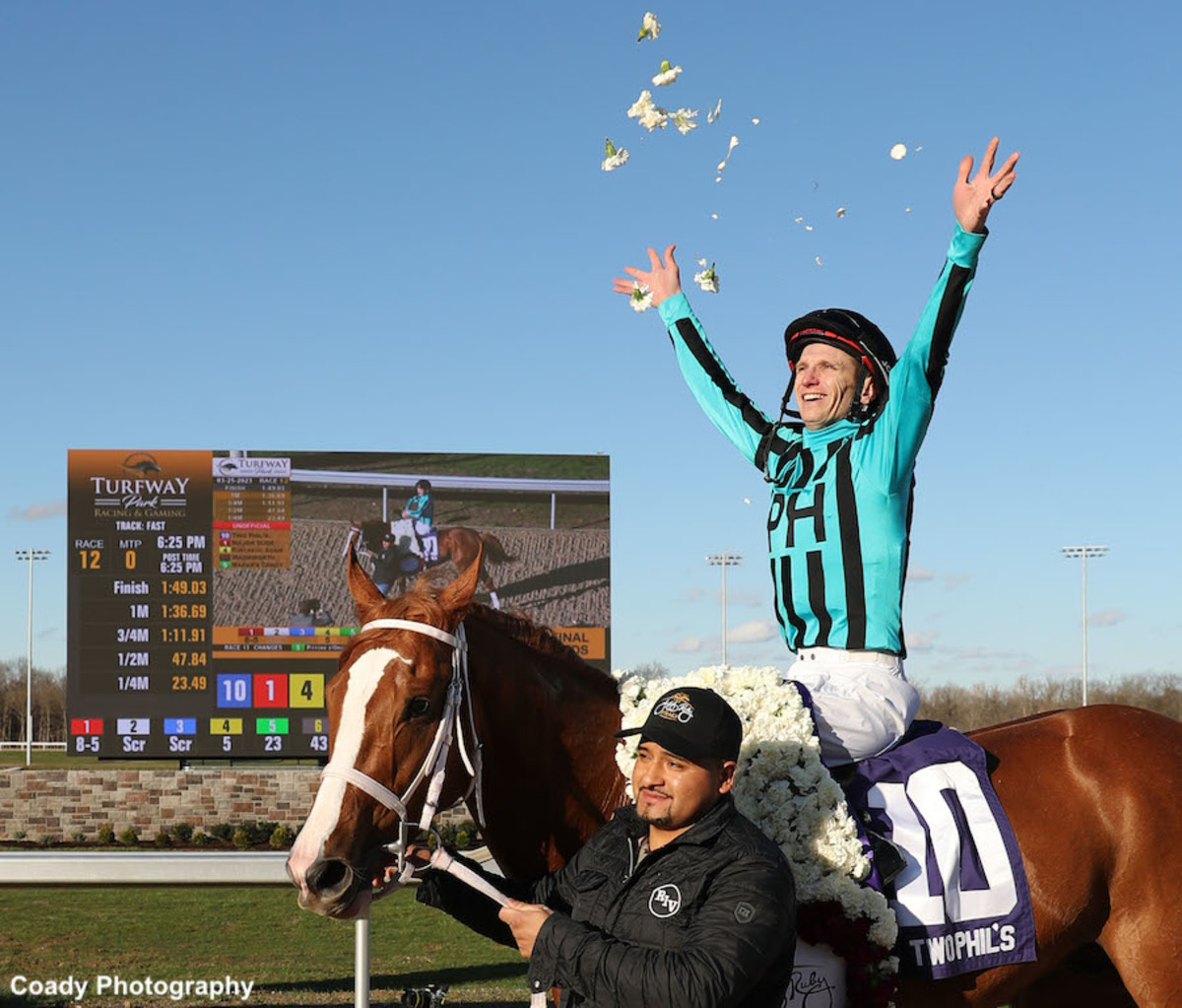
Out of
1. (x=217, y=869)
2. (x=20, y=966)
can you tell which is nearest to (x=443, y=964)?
(x=20, y=966)

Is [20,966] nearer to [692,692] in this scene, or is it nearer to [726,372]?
[726,372]

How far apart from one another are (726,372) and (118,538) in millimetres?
15641

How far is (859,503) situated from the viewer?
3229mm

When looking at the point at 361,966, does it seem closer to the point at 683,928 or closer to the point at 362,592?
the point at 362,592

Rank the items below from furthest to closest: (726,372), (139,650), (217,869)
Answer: (139,650) < (217,869) < (726,372)

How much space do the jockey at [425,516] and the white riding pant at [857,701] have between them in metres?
15.9

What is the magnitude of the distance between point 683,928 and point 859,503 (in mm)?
1358

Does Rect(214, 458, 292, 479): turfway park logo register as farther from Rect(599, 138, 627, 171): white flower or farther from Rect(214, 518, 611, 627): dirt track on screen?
Rect(599, 138, 627, 171): white flower

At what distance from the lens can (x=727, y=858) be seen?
228 cm

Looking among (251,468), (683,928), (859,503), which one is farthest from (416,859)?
(251,468)

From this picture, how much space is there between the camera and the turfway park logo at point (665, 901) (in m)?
2.25

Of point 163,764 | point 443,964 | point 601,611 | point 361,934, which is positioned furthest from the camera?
point 163,764

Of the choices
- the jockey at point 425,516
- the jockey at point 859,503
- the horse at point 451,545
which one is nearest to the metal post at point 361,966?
Result: the jockey at point 859,503

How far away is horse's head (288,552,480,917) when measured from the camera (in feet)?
8.55
